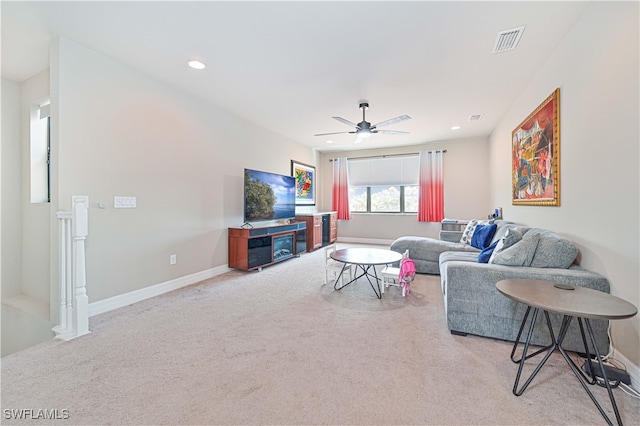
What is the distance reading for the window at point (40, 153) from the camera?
3.11 m

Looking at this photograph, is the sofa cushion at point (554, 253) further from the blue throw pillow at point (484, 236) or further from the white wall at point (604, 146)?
the blue throw pillow at point (484, 236)

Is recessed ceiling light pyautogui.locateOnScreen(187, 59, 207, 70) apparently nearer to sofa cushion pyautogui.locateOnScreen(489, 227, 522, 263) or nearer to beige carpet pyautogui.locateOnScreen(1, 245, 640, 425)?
beige carpet pyautogui.locateOnScreen(1, 245, 640, 425)

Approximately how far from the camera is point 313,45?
2.54 metres

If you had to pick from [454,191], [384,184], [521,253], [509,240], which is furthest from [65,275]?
[454,191]

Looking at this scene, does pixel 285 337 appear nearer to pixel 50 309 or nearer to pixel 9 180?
pixel 50 309

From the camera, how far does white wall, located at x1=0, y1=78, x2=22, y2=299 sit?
3.08m

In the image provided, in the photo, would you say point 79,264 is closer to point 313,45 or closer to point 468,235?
point 313,45

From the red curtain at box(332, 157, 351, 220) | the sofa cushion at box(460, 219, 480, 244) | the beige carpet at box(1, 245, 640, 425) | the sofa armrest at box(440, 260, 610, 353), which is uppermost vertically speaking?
the red curtain at box(332, 157, 351, 220)

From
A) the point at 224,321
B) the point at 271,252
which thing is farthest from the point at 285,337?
the point at 271,252

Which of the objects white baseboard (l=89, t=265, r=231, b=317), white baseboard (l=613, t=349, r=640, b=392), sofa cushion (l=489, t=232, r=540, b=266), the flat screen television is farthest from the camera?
the flat screen television

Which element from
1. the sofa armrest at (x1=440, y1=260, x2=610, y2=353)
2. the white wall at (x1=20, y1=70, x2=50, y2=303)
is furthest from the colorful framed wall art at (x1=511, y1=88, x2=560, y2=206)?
the white wall at (x1=20, y1=70, x2=50, y2=303)

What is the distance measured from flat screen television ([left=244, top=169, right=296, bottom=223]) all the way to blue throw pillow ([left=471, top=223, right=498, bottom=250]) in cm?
338

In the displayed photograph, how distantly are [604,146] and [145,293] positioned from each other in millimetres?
4548

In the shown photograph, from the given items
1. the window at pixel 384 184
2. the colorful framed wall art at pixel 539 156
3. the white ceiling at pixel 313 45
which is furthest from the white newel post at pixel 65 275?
the window at pixel 384 184
